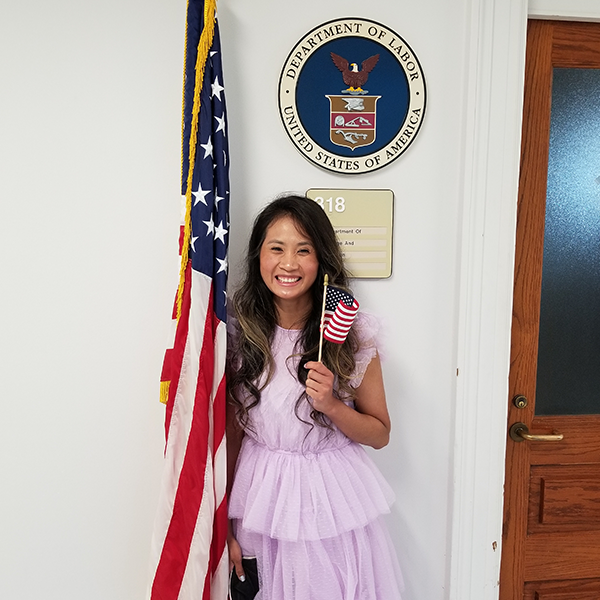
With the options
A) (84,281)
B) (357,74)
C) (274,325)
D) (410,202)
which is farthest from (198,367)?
(357,74)

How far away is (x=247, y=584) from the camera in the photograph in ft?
4.30

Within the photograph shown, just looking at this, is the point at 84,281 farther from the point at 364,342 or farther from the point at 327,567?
the point at 327,567

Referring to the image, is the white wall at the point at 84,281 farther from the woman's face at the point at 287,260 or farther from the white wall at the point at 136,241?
the woman's face at the point at 287,260

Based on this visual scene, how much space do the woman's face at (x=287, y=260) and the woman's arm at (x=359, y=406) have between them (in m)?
0.20

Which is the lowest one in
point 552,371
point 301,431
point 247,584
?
point 247,584

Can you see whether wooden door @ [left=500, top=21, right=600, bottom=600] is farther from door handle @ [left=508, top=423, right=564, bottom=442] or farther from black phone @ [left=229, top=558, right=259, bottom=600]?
black phone @ [left=229, top=558, right=259, bottom=600]

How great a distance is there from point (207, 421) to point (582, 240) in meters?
1.23

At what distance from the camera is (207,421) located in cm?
126

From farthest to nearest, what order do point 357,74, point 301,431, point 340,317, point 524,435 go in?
point 524,435 < point 357,74 < point 301,431 < point 340,317

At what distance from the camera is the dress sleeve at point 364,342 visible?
1294mm

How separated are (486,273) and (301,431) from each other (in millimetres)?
688

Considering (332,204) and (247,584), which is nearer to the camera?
(247,584)

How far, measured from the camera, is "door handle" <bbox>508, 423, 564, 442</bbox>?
1.53 metres

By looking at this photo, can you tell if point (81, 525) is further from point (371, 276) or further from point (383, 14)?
point (383, 14)
